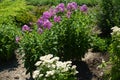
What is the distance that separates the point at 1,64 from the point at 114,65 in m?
3.26

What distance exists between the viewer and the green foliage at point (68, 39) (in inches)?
263

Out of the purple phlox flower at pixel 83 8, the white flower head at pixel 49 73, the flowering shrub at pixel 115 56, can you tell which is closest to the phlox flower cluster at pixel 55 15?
the purple phlox flower at pixel 83 8

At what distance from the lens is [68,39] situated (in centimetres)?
671

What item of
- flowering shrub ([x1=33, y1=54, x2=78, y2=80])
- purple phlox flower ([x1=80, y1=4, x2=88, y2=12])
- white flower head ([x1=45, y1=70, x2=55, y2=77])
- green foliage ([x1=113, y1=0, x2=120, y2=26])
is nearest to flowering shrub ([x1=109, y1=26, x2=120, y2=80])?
flowering shrub ([x1=33, y1=54, x2=78, y2=80])

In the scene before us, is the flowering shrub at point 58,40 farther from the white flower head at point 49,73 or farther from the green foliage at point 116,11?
the white flower head at point 49,73

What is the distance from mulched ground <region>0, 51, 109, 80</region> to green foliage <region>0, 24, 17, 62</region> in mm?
173

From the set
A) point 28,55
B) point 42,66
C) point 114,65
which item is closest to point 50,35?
point 28,55

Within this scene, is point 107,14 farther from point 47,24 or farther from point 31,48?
point 31,48

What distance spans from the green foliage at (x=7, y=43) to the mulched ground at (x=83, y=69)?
0.57ft

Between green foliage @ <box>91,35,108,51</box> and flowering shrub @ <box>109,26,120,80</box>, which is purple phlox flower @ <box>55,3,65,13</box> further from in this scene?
flowering shrub @ <box>109,26,120,80</box>

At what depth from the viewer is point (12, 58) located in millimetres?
8141

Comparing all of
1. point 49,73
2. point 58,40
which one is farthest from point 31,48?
point 49,73

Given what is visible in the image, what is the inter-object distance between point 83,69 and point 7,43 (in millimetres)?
2061

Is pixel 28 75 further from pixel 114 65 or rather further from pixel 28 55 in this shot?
pixel 114 65
